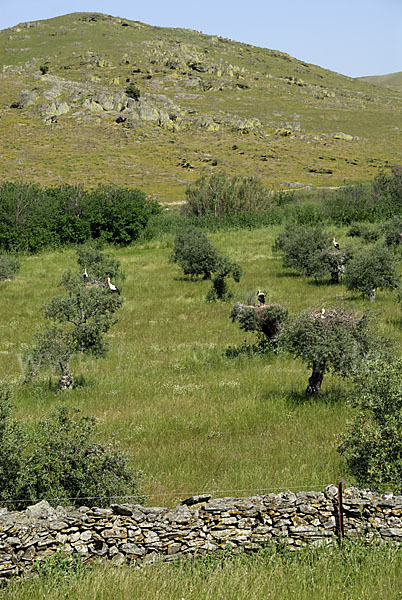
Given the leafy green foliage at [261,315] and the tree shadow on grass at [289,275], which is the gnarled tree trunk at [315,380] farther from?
the tree shadow on grass at [289,275]

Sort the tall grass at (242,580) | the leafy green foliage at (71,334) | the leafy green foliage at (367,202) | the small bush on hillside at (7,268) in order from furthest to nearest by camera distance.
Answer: the leafy green foliage at (367,202) < the small bush on hillside at (7,268) < the leafy green foliage at (71,334) < the tall grass at (242,580)

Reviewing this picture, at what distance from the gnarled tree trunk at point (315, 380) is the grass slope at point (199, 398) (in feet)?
1.25

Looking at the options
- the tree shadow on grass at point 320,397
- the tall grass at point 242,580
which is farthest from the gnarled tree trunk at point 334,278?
the tall grass at point 242,580

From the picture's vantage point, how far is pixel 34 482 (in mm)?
8148

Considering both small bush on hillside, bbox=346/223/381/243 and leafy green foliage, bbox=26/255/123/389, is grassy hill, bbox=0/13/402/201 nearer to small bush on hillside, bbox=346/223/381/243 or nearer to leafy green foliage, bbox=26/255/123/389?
small bush on hillside, bbox=346/223/381/243

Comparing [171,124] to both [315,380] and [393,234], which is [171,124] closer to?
[393,234]

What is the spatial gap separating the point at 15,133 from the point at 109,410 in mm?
122381

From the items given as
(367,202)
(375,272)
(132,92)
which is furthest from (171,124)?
(375,272)

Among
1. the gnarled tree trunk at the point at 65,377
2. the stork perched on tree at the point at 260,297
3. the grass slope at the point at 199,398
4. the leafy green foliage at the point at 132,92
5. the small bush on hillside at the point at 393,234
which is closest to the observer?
the grass slope at the point at 199,398

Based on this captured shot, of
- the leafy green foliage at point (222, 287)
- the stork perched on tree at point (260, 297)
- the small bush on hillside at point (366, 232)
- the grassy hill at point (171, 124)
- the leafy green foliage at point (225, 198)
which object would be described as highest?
the grassy hill at point (171, 124)

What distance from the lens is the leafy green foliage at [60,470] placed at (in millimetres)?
8188

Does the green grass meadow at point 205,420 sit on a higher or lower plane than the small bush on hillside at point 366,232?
lower

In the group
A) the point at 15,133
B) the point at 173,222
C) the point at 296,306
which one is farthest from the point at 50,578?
the point at 15,133

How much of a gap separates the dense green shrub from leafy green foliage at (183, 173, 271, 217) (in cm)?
856
